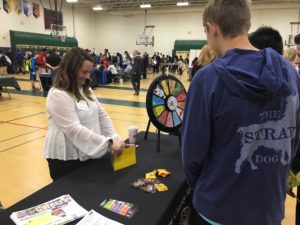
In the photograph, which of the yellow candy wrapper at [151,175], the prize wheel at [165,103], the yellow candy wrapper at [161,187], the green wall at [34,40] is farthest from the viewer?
the green wall at [34,40]

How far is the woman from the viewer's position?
167 cm

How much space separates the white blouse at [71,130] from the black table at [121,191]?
0.13 m

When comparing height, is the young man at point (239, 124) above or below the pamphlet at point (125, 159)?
above

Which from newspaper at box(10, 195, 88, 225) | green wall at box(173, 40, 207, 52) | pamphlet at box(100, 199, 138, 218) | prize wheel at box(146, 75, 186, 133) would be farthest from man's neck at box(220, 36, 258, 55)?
green wall at box(173, 40, 207, 52)

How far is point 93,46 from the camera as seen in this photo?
A: 2336 cm

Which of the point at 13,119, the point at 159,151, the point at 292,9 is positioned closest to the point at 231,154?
the point at 159,151

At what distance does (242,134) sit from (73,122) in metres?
1.14

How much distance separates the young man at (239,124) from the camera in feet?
2.55

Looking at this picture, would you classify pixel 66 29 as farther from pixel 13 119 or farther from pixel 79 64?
pixel 79 64

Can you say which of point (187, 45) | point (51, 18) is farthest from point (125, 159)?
point (187, 45)

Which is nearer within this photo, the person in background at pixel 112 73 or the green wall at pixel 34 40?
the person in background at pixel 112 73

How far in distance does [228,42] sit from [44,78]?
8.68m

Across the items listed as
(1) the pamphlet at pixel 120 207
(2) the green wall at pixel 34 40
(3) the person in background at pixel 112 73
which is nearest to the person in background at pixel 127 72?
(3) the person in background at pixel 112 73

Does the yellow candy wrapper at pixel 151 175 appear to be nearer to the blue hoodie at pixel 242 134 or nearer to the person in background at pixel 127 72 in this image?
the blue hoodie at pixel 242 134
